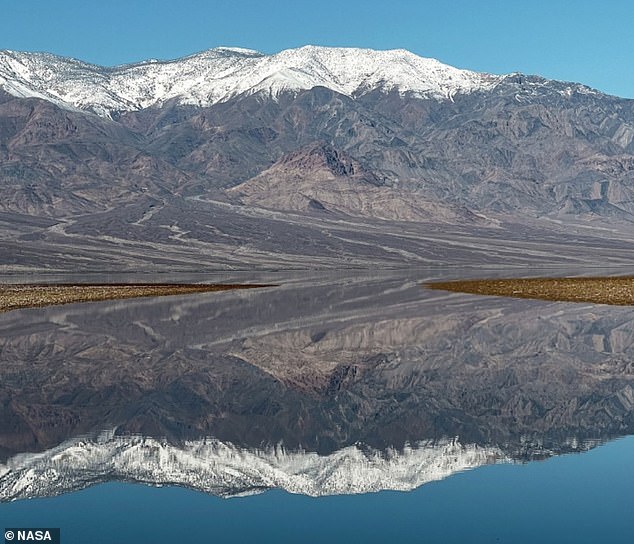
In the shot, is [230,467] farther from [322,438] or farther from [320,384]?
[320,384]

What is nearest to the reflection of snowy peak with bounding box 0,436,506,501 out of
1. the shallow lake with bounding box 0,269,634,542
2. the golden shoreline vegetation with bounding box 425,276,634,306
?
the shallow lake with bounding box 0,269,634,542

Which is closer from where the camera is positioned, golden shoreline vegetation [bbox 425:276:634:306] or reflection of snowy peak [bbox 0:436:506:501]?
reflection of snowy peak [bbox 0:436:506:501]

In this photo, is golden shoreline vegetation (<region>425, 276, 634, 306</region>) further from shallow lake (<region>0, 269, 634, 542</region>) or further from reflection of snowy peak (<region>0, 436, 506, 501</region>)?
reflection of snowy peak (<region>0, 436, 506, 501</region>)

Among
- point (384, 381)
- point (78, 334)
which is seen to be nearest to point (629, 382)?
point (384, 381)

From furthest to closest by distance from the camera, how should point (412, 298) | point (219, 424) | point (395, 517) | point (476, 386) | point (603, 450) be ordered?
point (412, 298) → point (476, 386) → point (219, 424) → point (603, 450) → point (395, 517)

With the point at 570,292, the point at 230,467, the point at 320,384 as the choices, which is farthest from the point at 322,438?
the point at 570,292

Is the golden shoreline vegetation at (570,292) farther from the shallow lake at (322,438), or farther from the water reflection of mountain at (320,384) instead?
the shallow lake at (322,438)

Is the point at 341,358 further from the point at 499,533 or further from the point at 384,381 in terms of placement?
the point at 499,533
